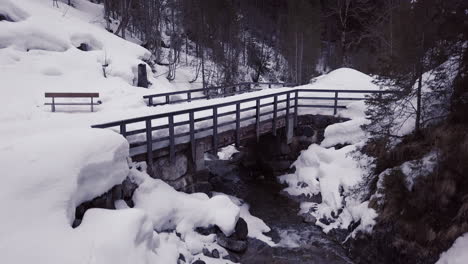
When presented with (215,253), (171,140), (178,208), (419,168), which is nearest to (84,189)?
(178,208)

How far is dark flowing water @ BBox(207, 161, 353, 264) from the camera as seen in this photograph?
9203 millimetres

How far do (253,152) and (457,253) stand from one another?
10.7 metres

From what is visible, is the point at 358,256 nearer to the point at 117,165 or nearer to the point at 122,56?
the point at 117,165

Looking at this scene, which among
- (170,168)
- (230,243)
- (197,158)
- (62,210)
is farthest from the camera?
(197,158)

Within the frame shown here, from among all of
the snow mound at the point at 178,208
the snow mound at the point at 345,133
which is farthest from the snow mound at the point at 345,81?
the snow mound at the point at 178,208

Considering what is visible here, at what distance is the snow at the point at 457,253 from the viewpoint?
6.65 metres

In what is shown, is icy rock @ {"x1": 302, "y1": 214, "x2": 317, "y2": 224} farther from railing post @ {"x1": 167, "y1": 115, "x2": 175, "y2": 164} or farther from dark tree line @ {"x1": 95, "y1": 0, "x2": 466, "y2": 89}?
dark tree line @ {"x1": 95, "y1": 0, "x2": 466, "y2": 89}

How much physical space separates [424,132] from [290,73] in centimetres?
2832

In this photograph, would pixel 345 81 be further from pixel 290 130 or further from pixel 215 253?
pixel 215 253

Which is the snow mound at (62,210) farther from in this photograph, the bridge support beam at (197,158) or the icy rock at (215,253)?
the bridge support beam at (197,158)

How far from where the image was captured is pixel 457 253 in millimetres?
6805

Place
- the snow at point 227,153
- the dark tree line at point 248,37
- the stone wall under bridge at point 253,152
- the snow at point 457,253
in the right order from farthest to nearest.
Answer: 1. the dark tree line at point 248,37
2. the snow at point 227,153
3. the stone wall under bridge at point 253,152
4. the snow at point 457,253

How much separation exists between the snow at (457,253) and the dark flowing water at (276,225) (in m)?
2.52

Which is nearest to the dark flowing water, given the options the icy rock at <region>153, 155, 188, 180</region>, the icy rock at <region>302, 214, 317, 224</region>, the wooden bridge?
the icy rock at <region>302, 214, 317, 224</region>
